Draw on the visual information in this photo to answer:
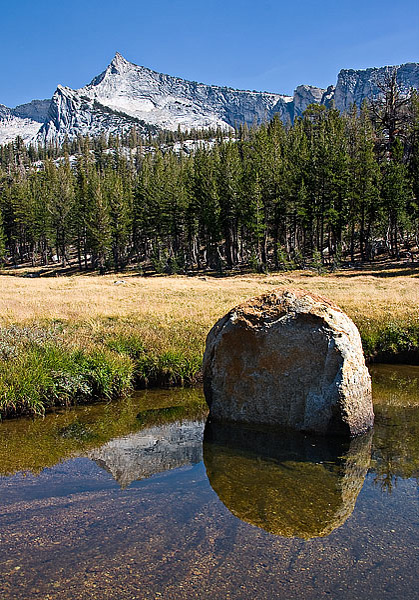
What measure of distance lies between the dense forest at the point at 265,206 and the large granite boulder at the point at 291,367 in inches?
2201

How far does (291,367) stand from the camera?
39.5ft

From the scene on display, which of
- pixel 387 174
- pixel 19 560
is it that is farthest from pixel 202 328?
pixel 387 174

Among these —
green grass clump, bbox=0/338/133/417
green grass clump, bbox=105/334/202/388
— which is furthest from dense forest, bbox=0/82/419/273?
green grass clump, bbox=0/338/133/417

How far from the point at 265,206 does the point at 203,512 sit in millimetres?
71442

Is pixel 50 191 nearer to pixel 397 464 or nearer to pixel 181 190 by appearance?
pixel 181 190

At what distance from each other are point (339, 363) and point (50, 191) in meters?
119

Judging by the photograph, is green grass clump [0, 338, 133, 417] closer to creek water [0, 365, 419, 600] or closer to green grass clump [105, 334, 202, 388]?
green grass clump [105, 334, 202, 388]

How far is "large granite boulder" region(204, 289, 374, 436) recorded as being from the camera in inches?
453

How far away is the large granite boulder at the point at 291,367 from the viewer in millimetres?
11500

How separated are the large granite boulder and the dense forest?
55.9m

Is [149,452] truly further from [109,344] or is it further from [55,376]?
[109,344]

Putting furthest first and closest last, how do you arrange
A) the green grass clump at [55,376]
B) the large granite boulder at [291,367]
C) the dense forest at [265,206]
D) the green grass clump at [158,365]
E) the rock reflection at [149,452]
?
1. the dense forest at [265,206]
2. the green grass clump at [158,365]
3. the green grass clump at [55,376]
4. the large granite boulder at [291,367]
5. the rock reflection at [149,452]

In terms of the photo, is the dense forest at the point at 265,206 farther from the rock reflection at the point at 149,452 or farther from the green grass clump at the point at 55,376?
the rock reflection at the point at 149,452

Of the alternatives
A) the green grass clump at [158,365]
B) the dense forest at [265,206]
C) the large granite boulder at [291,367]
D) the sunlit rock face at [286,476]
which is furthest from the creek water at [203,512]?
the dense forest at [265,206]
